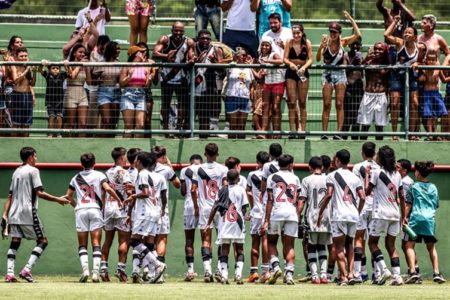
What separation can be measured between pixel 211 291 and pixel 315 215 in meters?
3.10

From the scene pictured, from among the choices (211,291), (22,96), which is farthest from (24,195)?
(211,291)

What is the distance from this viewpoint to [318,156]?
26.6 m

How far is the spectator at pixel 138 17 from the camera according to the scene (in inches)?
1167

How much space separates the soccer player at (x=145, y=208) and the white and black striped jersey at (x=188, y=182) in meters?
0.75

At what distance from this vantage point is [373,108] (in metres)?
27.5

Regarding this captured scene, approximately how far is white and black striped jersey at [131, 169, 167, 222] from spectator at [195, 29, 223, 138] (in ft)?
8.53

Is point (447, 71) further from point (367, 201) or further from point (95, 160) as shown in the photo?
point (95, 160)

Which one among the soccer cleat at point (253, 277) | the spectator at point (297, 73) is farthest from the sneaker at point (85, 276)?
the spectator at point (297, 73)

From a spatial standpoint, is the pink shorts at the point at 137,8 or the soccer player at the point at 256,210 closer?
the soccer player at the point at 256,210

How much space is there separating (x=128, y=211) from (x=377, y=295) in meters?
4.81

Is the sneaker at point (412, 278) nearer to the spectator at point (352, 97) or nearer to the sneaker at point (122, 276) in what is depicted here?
the spectator at point (352, 97)

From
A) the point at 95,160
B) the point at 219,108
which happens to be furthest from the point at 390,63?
the point at 95,160

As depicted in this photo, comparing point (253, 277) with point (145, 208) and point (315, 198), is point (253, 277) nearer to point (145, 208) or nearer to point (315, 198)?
point (315, 198)

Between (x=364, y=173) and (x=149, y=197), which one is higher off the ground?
(x=364, y=173)
